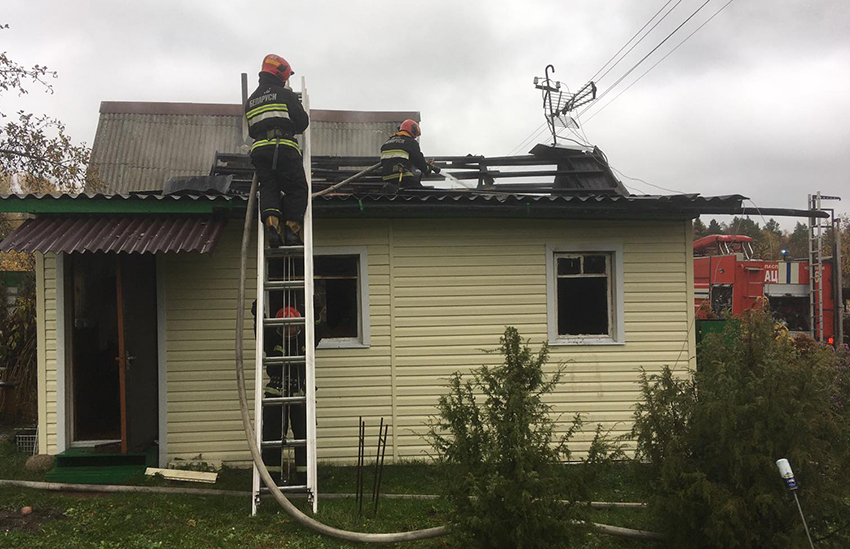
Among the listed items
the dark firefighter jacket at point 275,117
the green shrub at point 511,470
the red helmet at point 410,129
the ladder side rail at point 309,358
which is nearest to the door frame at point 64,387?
the ladder side rail at point 309,358

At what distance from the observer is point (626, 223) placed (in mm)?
7500

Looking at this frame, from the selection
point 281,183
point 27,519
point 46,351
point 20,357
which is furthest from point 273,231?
point 20,357

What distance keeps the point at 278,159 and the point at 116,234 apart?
6.98 feet

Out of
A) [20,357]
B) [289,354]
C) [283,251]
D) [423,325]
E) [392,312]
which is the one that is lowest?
[20,357]

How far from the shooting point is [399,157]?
306 inches

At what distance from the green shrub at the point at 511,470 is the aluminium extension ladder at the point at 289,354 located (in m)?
1.42

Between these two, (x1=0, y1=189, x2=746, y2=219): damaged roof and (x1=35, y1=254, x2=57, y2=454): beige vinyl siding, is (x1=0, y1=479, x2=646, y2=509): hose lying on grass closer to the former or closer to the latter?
(x1=35, y1=254, x2=57, y2=454): beige vinyl siding

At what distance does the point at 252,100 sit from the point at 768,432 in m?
5.18

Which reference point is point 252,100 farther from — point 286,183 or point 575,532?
point 575,532

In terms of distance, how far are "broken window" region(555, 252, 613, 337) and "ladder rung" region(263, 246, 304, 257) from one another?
11.6 feet

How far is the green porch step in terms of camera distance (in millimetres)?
6172

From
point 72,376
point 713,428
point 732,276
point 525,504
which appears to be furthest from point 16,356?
point 732,276

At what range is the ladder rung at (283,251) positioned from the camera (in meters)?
5.54

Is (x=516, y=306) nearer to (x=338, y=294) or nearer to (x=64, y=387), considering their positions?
(x=338, y=294)
